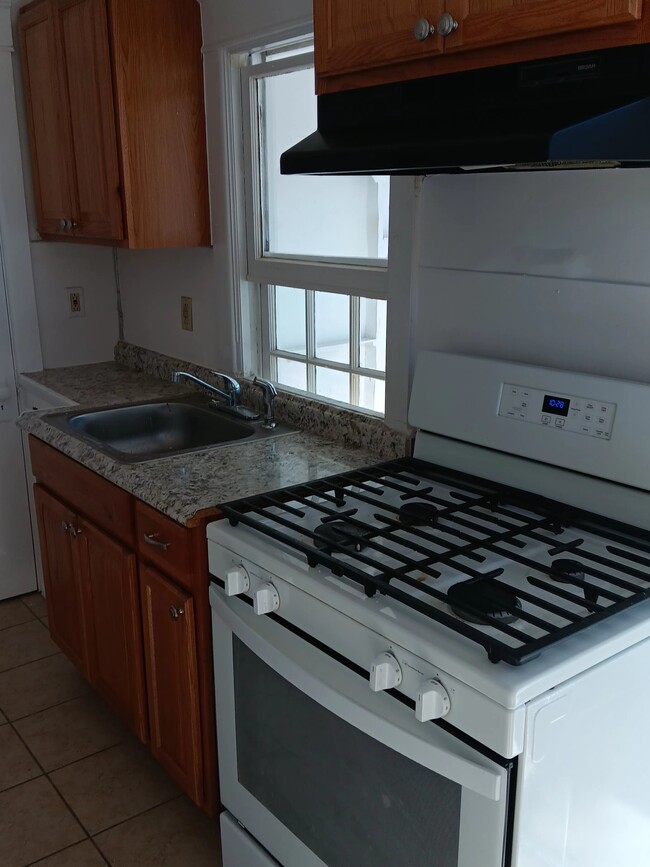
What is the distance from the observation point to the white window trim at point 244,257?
73.1 inches

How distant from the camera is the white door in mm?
2977

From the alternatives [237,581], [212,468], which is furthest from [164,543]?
[237,581]

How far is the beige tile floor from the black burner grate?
933 mm

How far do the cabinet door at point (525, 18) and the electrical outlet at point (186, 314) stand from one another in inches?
64.7

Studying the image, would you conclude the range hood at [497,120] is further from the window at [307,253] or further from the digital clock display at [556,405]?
the window at [307,253]

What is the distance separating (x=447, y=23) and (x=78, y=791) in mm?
1994

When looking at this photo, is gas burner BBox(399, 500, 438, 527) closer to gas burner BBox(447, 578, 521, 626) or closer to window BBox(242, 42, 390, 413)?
gas burner BBox(447, 578, 521, 626)


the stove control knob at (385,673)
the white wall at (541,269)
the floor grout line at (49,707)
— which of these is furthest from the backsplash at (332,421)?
the floor grout line at (49,707)

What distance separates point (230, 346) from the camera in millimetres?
2576

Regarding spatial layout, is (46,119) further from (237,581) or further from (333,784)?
(333,784)

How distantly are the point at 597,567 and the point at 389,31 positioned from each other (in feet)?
3.14

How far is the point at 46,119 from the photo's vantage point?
8.88 ft

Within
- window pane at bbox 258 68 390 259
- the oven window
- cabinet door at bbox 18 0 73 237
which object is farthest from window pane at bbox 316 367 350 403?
cabinet door at bbox 18 0 73 237

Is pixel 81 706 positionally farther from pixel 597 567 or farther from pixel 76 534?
pixel 597 567
